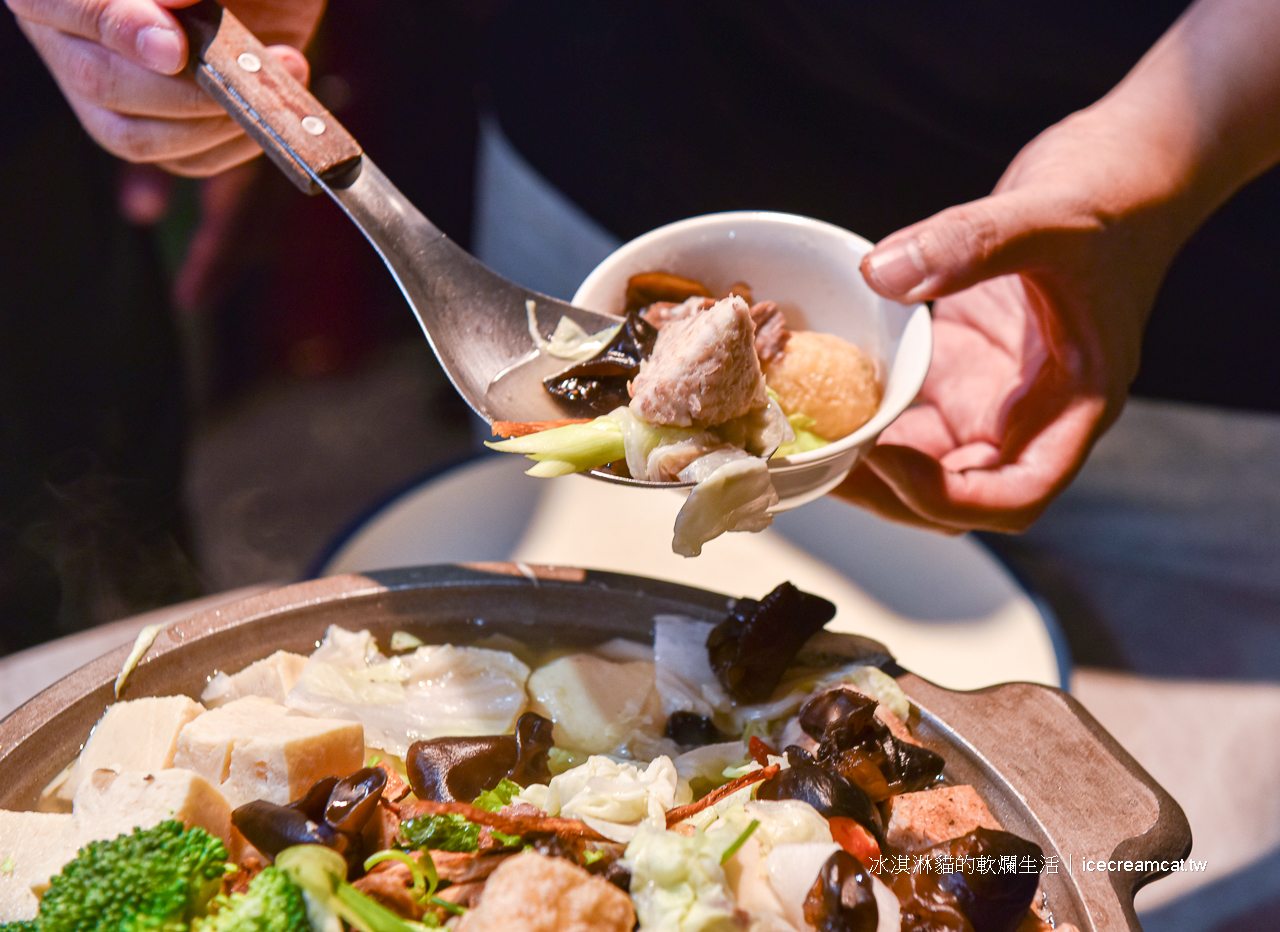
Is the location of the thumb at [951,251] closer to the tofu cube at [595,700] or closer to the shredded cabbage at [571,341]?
the shredded cabbage at [571,341]

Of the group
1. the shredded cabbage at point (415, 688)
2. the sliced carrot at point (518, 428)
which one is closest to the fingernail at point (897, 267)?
the sliced carrot at point (518, 428)

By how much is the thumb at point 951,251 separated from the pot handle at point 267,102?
898mm

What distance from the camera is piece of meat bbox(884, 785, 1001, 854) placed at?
4.13ft

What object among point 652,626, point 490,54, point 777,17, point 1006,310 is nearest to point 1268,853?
point 1006,310

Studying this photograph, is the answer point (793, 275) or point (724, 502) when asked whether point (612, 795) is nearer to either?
point (724, 502)

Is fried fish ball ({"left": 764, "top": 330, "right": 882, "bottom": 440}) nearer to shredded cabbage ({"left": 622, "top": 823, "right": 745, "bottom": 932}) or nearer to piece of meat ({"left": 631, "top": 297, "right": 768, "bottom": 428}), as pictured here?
piece of meat ({"left": 631, "top": 297, "right": 768, "bottom": 428})

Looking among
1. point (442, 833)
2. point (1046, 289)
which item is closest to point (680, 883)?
point (442, 833)

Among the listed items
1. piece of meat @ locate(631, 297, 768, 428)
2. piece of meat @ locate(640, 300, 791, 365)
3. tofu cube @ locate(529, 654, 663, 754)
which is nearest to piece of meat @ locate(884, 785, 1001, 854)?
tofu cube @ locate(529, 654, 663, 754)

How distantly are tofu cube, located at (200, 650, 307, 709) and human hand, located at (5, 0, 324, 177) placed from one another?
3.35 feet

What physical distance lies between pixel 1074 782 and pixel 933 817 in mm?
217

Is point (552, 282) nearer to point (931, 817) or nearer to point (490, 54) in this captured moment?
point (490, 54)

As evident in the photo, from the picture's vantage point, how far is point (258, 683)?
1.42 meters

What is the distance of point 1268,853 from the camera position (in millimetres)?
2240

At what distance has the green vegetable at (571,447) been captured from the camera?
1.33 meters
